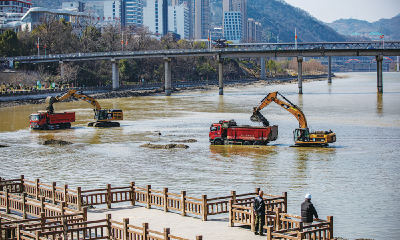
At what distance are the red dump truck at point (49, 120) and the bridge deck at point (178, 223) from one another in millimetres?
46446

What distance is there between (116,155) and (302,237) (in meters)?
33.4

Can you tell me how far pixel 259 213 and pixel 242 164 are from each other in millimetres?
22255

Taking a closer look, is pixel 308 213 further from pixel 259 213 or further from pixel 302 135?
pixel 302 135

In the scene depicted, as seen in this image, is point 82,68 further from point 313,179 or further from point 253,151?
point 313,179

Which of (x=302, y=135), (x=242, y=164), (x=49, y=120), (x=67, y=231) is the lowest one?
(x=242, y=164)

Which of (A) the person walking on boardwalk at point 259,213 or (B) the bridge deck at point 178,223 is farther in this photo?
(B) the bridge deck at point 178,223

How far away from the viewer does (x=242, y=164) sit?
41.3 metres

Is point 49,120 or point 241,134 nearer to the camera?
point 241,134

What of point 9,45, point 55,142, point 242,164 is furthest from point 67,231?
point 9,45

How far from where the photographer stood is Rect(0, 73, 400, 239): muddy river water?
2833 centimetres

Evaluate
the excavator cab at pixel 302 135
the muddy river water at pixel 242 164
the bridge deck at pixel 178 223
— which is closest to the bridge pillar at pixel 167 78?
the muddy river water at pixel 242 164

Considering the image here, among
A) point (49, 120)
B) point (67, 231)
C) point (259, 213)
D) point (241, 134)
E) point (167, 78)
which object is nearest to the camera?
point (67, 231)

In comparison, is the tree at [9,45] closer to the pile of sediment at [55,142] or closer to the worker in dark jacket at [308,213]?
the pile of sediment at [55,142]

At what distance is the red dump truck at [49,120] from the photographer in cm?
6719
